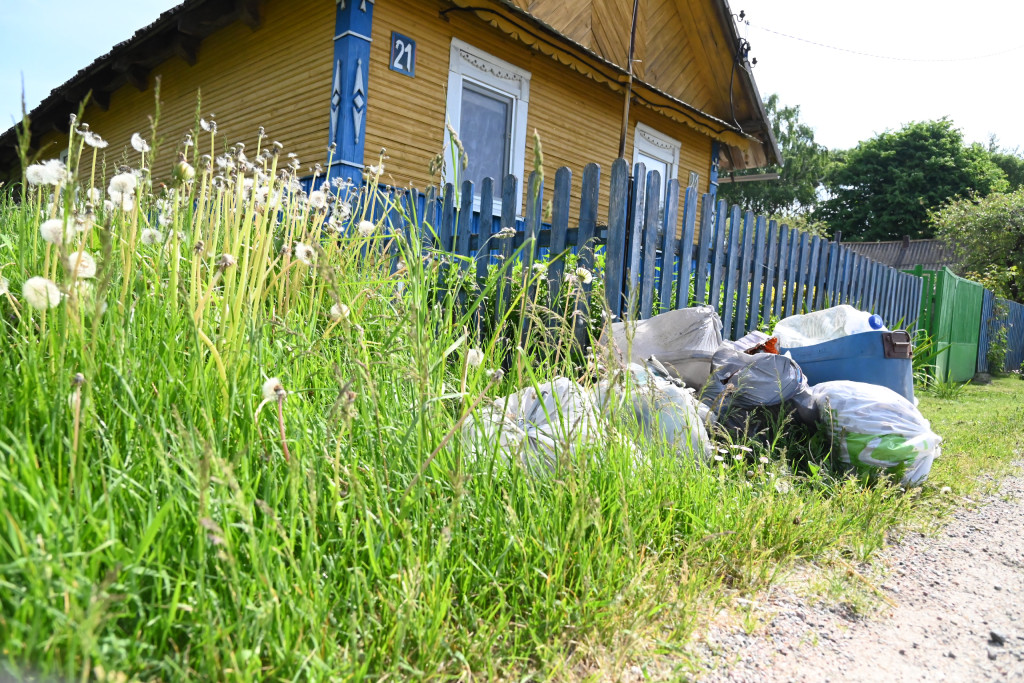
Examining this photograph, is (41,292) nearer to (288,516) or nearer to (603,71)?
(288,516)

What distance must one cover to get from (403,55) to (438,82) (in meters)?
0.59

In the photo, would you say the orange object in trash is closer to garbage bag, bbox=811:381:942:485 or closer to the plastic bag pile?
the plastic bag pile

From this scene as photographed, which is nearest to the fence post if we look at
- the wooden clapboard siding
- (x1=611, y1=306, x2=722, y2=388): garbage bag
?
(x1=611, y1=306, x2=722, y2=388): garbage bag

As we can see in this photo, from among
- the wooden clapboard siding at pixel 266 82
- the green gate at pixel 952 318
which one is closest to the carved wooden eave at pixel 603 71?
the wooden clapboard siding at pixel 266 82

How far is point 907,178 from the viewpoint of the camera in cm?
4116

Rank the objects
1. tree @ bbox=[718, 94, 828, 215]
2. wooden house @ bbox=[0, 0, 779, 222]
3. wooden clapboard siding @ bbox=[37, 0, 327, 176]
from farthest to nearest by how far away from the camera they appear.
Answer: tree @ bbox=[718, 94, 828, 215] < wooden clapboard siding @ bbox=[37, 0, 327, 176] < wooden house @ bbox=[0, 0, 779, 222]

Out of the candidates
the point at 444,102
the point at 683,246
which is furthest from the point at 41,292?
the point at 444,102

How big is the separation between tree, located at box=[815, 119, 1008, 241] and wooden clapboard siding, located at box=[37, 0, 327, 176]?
40468mm

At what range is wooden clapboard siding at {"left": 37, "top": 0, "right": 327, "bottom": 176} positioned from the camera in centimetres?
760

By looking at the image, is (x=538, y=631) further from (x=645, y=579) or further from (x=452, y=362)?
(x=452, y=362)

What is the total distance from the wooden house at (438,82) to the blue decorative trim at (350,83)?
1 cm

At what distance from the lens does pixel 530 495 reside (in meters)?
1.73

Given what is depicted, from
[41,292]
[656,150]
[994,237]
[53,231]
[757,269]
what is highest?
[994,237]

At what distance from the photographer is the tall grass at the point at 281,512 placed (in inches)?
40.6
